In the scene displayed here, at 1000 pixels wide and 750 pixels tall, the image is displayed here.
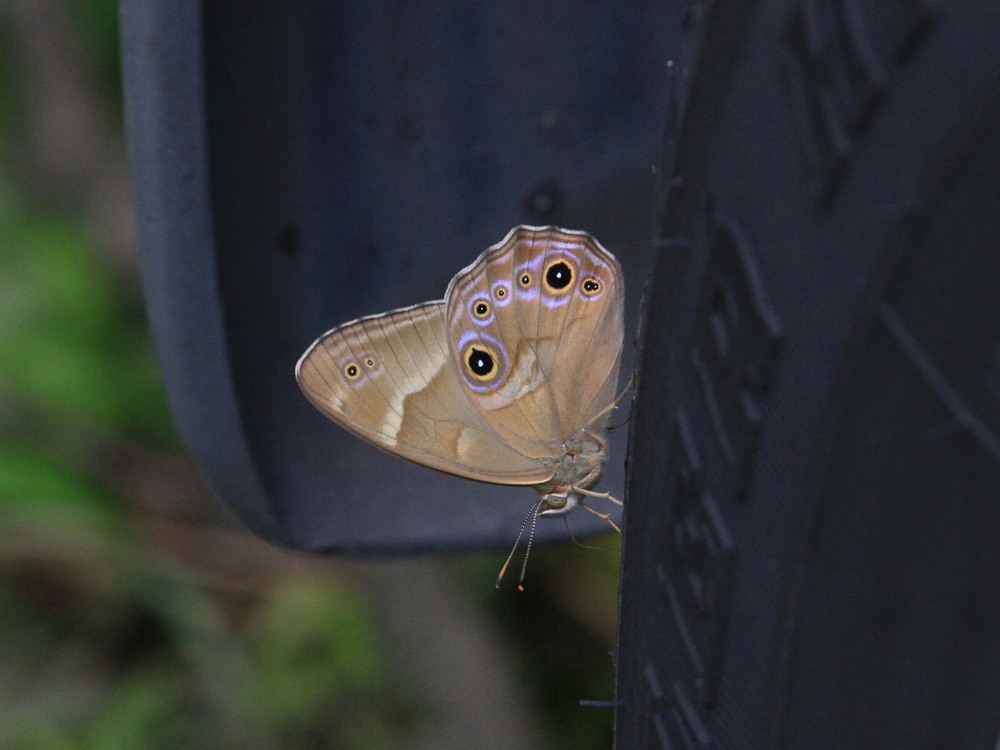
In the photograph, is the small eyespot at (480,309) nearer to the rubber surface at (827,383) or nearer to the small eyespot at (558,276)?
the small eyespot at (558,276)

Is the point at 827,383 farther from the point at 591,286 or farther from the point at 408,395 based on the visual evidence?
the point at 408,395

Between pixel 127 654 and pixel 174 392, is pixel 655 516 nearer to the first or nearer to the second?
pixel 174 392

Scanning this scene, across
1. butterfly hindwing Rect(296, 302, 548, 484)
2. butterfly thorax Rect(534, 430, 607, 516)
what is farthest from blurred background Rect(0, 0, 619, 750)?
butterfly hindwing Rect(296, 302, 548, 484)

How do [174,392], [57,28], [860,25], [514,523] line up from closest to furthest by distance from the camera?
[860,25] < [174,392] < [514,523] < [57,28]

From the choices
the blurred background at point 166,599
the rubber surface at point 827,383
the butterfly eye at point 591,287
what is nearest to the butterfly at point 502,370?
the butterfly eye at point 591,287

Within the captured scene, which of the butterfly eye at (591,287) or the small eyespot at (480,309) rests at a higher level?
the butterfly eye at (591,287)

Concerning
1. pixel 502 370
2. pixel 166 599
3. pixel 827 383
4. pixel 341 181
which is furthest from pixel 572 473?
pixel 166 599

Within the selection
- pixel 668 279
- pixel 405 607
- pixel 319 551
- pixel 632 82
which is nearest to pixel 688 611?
pixel 668 279
